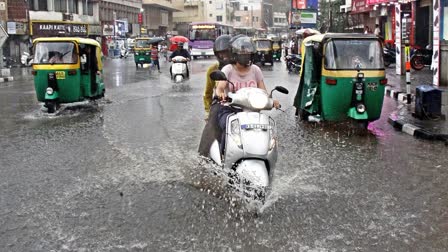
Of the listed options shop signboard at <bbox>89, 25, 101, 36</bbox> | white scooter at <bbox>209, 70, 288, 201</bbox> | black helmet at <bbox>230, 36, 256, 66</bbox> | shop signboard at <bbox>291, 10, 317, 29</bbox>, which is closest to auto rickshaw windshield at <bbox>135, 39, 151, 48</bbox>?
shop signboard at <bbox>89, 25, 101, 36</bbox>

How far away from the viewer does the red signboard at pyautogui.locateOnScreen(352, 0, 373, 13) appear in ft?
120

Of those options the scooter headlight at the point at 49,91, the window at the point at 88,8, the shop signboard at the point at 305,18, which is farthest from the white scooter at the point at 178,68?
the shop signboard at the point at 305,18

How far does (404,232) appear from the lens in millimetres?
4867

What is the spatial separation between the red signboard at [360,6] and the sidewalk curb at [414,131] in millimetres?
26535

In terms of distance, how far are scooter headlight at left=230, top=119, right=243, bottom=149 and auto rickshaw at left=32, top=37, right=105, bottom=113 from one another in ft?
28.2

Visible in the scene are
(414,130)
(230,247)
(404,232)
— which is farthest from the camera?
(414,130)

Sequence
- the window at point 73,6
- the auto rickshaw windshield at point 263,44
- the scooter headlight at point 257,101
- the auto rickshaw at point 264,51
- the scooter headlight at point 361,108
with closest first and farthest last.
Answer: the scooter headlight at point 257,101
the scooter headlight at point 361,108
the auto rickshaw at point 264,51
the auto rickshaw windshield at point 263,44
the window at point 73,6

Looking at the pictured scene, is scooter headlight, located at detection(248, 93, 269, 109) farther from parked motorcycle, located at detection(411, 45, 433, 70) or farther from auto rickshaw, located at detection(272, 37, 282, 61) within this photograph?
auto rickshaw, located at detection(272, 37, 282, 61)

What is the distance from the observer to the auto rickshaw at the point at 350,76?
10.2 m

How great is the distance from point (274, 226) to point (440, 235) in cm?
141

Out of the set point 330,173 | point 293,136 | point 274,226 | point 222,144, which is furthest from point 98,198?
point 293,136

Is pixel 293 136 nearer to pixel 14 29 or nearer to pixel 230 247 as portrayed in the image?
pixel 230 247

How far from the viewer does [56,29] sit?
4600 cm

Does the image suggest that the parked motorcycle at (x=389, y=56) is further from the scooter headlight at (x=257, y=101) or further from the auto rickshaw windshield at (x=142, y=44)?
the scooter headlight at (x=257, y=101)
